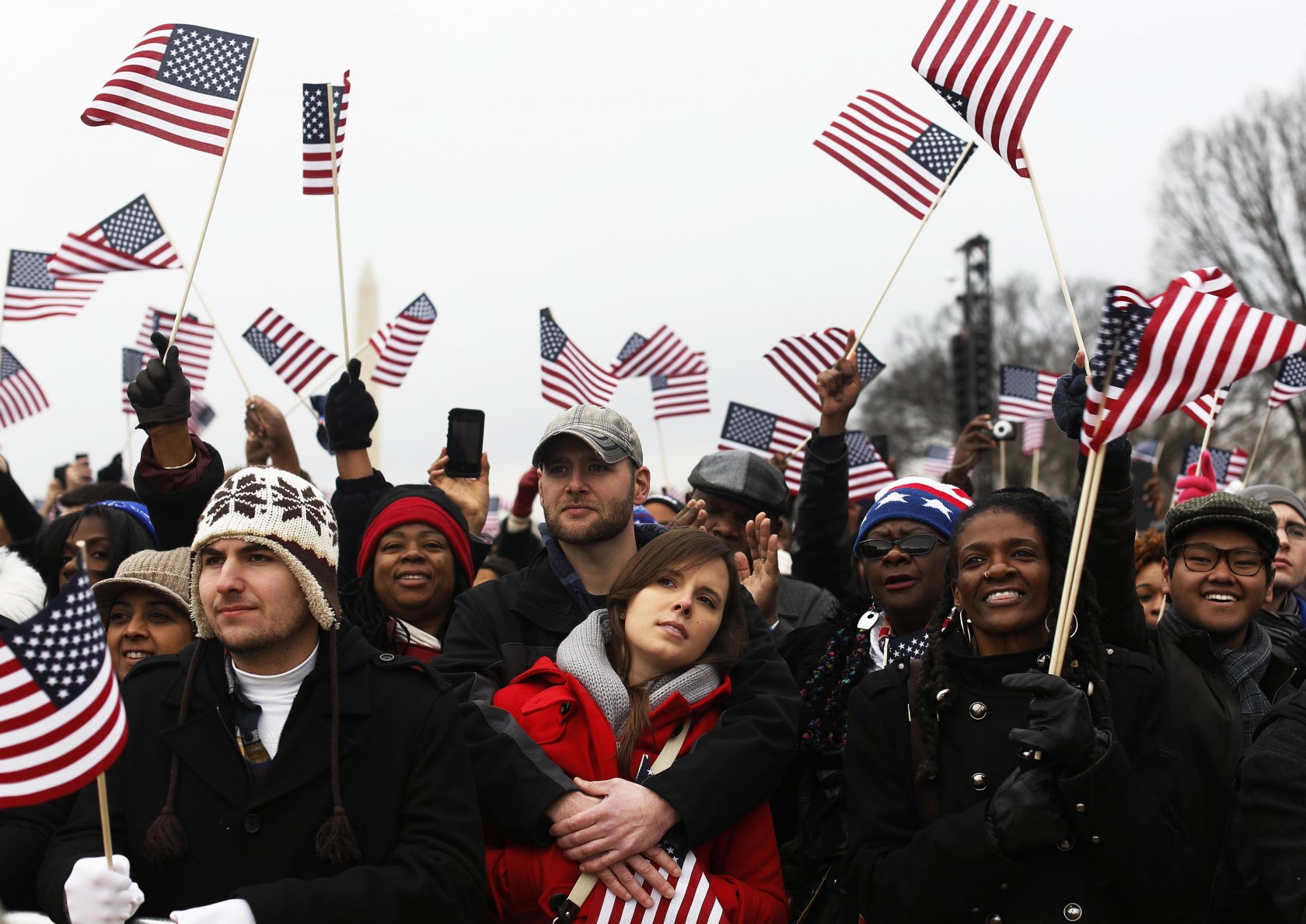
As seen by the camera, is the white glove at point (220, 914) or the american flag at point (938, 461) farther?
the american flag at point (938, 461)

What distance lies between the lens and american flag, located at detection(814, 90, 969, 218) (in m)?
7.28

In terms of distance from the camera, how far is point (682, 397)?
11.2m

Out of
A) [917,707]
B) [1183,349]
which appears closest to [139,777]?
[917,707]

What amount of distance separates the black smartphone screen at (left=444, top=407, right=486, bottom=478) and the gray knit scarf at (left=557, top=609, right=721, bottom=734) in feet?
7.06

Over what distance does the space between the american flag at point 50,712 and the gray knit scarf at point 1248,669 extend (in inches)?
122

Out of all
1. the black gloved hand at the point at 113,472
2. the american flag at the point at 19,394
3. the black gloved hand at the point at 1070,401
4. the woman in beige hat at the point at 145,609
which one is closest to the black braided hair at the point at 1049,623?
the black gloved hand at the point at 1070,401

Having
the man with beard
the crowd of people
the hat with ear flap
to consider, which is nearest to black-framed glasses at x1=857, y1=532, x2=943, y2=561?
the crowd of people

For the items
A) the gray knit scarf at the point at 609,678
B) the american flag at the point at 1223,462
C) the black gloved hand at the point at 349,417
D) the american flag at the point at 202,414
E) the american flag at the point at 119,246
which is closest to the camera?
the gray knit scarf at the point at 609,678

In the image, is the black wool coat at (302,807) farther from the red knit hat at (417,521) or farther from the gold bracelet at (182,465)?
the red knit hat at (417,521)

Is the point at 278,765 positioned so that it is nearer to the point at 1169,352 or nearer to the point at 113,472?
the point at 1169,352

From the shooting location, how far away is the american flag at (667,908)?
11.8ft

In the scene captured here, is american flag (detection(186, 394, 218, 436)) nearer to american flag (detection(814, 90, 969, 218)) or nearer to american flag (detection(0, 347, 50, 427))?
american flag (detection(0, 347, 50, 427))

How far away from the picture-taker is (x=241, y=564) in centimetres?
353

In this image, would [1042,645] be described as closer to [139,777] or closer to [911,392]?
[139,777]
